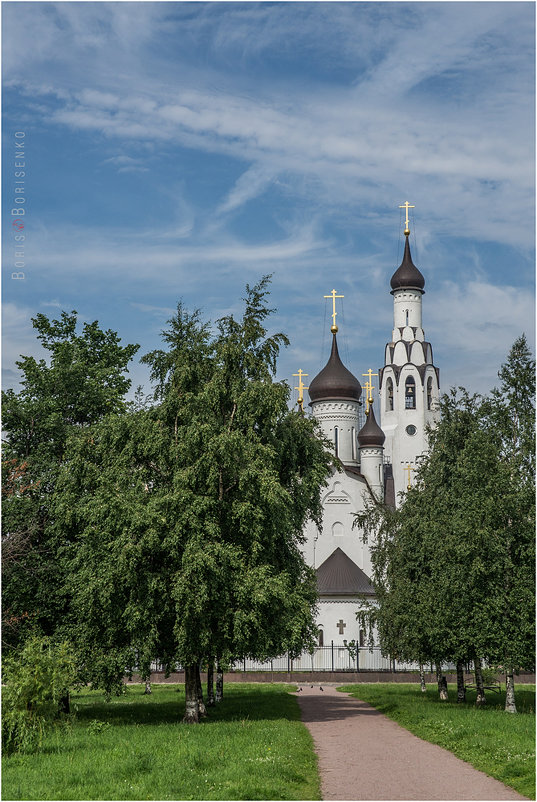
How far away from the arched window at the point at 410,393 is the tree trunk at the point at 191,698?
48.2 meters

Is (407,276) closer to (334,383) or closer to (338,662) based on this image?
(334,383)

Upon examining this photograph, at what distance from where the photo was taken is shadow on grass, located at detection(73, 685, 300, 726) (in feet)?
74.0

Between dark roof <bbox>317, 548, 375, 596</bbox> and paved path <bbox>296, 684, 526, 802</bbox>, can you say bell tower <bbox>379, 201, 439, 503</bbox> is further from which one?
paved path <bbox>296, 684, 526, 802</bbox>

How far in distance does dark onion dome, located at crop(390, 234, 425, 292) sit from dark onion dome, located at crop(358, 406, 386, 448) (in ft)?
33.4

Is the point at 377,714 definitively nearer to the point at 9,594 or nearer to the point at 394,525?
the point at 394,525

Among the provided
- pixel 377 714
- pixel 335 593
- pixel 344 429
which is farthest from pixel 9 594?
pixel 344 429

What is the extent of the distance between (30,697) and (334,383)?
174 ft

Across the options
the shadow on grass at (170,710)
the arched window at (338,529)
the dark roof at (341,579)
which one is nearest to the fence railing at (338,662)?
the dark roof at (341,579)

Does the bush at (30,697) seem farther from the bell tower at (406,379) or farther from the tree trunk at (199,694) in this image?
the bell tower at (406,379)

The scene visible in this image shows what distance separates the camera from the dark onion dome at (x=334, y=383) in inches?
2677

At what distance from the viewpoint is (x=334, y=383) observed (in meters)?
68.0

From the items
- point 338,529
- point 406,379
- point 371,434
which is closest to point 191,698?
point 338,529

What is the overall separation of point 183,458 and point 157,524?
207 cm

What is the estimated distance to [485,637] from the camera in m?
23.3
